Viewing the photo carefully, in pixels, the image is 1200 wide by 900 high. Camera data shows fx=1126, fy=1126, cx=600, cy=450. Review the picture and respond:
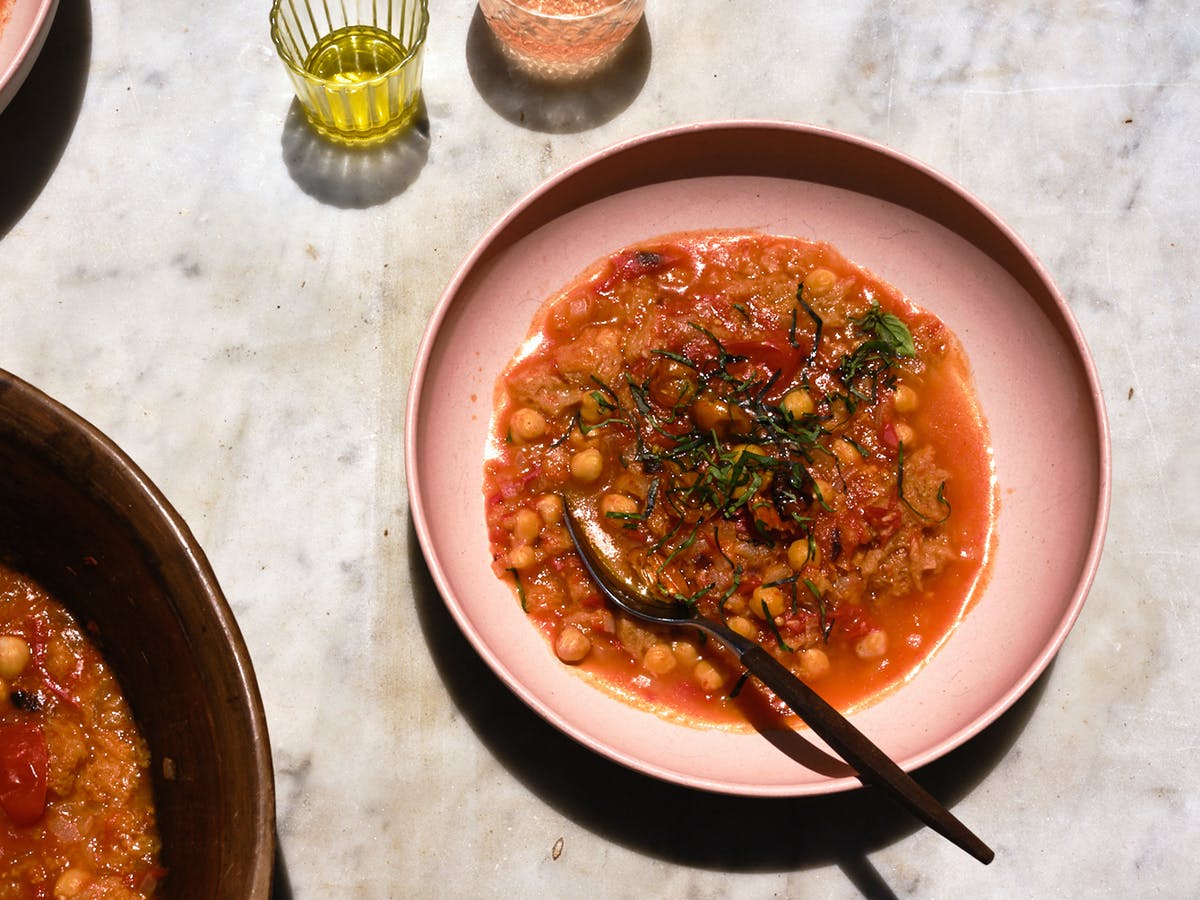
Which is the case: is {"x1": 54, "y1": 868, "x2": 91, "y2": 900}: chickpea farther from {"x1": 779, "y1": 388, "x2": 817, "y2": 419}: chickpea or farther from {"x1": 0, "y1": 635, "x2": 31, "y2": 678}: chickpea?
{"x1": 779, "y1": 388, "x2": 817, "y2": 419}: chickpea

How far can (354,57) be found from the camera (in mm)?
4508

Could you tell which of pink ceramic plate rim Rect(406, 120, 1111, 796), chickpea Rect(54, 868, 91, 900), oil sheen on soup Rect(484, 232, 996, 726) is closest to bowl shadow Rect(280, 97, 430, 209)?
pink ceramic plate rim Rect(406, 120, 1111, 796)

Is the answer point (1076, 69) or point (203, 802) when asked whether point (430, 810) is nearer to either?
point (203, 802)

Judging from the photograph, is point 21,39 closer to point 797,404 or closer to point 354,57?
point 354,57

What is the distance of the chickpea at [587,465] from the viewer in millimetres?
3908

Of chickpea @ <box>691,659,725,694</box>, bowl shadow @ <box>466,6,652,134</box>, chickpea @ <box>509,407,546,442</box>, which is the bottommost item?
chickpea @ <box>691,659,725,694</box>

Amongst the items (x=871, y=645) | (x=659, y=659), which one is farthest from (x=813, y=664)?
(x=659, y=659)

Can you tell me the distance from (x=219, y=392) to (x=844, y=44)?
288cm

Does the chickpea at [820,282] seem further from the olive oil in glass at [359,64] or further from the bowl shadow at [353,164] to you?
the olive oil in glass at [359,64]

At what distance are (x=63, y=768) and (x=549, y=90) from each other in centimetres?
302

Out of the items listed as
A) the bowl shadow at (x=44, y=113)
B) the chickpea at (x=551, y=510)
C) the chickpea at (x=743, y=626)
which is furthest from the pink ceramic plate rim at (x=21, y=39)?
the chickpea at (x=743, y=626)

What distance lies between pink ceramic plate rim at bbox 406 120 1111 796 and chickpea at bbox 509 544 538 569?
0.13m

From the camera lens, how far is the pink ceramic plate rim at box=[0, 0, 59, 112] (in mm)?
3895

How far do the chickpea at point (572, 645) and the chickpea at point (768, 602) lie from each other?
1.91ft
